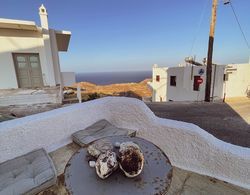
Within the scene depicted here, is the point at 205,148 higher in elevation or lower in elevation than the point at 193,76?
lower

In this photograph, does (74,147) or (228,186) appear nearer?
(228,186)

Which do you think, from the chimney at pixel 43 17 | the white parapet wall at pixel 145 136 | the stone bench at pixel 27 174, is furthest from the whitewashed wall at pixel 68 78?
the stone bench at pixel 27 174

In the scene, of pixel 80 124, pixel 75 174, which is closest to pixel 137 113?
pixel 80 124

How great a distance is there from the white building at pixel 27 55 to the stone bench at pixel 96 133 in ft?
15.5

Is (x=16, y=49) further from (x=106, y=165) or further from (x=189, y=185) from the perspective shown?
(x=189, y=185)

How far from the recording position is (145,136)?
2832 mm

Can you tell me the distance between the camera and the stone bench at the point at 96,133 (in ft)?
8.45

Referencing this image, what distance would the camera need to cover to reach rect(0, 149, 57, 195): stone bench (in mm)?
1610

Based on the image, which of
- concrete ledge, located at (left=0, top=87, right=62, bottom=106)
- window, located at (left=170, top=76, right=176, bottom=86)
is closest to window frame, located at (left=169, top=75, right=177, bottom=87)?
window, located at (left=170, top=76, right=176, bottom=86)

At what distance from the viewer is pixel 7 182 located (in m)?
1.69

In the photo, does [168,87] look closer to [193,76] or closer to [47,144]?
[193,76]

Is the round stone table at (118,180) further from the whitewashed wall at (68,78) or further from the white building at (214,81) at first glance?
the white building at (214,81)

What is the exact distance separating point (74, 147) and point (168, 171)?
1.92m

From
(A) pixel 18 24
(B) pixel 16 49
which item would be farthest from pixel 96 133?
(B) pixel 16 49
